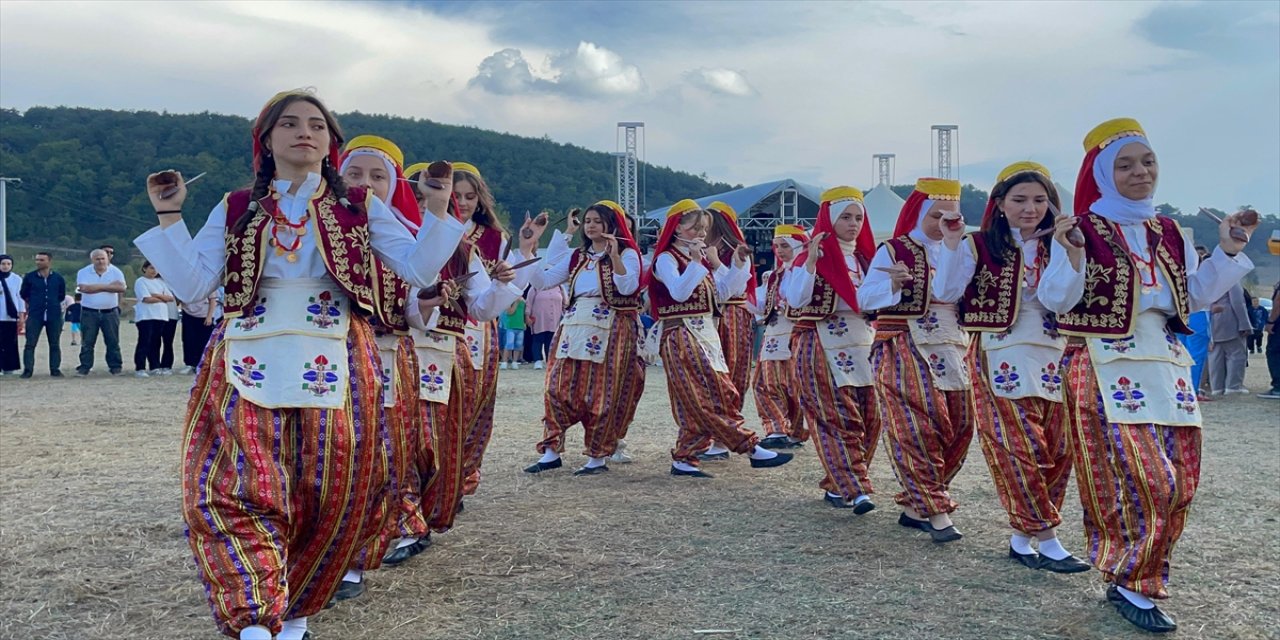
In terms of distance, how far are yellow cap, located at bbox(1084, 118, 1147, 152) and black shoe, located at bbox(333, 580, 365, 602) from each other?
11.7 ft

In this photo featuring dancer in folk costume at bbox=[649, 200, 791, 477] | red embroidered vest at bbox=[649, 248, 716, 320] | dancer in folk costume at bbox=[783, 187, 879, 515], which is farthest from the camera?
red embroidered vest at bbox=[649, 248, 716, 320]

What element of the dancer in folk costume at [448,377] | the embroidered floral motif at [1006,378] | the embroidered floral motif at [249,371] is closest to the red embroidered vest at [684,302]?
the dancer in folk costume at [448,377]

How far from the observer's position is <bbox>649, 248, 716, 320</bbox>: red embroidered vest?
7.03 meters

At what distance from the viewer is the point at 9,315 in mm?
14555

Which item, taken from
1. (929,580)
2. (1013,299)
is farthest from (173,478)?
(1013,299)

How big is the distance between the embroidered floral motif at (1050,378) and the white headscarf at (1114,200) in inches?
33.9

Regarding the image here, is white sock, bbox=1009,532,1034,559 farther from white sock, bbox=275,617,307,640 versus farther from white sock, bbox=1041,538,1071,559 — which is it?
white sock, bbox=275,617,307,640

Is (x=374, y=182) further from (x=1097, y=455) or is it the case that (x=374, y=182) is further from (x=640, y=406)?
(x=640, y=406)

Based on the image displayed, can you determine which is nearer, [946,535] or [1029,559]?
[1029,559]

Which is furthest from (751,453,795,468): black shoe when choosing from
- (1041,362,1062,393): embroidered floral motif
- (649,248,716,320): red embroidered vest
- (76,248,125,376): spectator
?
(76,248,125,376): spectator

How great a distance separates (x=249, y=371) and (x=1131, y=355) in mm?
3168

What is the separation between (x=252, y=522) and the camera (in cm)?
305

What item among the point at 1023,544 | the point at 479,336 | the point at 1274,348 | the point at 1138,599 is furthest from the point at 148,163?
the point at 1138,599

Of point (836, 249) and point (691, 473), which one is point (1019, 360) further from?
point (691, 473)
